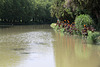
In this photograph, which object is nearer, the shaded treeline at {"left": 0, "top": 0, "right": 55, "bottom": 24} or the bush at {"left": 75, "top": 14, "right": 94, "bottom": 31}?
the bush at {"left": 75, "top": 14, "right": 94, "bottom": 31}

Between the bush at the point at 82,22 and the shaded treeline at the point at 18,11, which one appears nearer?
the bush at the point at 82,22

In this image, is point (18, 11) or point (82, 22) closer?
point (82, 22)

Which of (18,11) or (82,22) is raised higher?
(18,11)

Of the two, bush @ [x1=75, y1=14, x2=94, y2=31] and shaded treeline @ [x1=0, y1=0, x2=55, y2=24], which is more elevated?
shaded treeline @ [x1=0, y1=0, x2=55, y2=24]

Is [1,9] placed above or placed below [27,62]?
above

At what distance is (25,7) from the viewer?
74.1 m

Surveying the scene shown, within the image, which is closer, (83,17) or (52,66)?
(52,66)

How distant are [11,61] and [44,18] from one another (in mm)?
85047

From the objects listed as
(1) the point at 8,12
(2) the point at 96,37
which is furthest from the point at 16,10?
(2) the point at 96,37

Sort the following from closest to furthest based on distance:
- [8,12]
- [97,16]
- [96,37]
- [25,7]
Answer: [96,37], [97,16], [8,12], [25,7]

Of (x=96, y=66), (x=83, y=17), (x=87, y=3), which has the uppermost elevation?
(x=87, y=3)

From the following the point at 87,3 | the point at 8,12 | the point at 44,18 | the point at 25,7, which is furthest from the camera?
the point at 44,18

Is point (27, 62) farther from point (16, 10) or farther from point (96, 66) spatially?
point (16, 10)

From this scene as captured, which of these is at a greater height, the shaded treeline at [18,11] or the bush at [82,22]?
the shaded treeline at [18,11]
